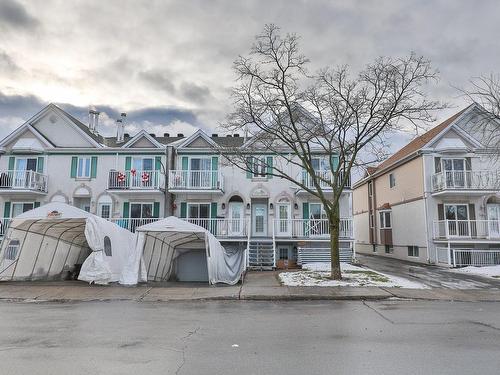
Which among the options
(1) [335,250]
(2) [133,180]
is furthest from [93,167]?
(1) [335,250]

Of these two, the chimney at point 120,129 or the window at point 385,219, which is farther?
the window at point 385,219

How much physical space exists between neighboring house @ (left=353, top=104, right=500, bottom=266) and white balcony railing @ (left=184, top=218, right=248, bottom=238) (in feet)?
38.1

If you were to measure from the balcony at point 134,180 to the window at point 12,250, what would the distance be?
7831 millimetres

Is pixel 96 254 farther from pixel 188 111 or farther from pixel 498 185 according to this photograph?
pixel 498 185

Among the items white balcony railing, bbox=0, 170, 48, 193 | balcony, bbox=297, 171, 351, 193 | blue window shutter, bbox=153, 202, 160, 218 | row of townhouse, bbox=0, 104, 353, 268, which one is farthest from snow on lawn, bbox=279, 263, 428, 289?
white balcony railing, bbox=0, 170, 48, 193

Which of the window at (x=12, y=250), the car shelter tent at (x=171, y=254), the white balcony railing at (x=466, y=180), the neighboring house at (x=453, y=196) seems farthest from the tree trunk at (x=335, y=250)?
the window at (x=12, y=250)

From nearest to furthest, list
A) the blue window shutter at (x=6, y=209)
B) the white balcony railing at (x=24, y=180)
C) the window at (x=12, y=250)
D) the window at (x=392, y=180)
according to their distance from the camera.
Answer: the window at (x=12, y=250) < the white balcony railing at (x=24, y=180) < the blue window shutter at (x=6, y=209) < the window at (x=392, y=180)

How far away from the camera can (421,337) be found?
746cm

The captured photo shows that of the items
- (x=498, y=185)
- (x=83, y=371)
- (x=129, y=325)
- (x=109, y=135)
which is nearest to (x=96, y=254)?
(x=129, y=325)

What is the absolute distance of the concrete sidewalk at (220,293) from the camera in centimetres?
1323

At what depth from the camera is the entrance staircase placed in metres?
22.3

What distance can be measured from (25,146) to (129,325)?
72.2 feet

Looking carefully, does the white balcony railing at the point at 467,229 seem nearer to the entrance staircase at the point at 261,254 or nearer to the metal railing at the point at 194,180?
the entrance staircase at the point at 261,254

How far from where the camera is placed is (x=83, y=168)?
2669cm
